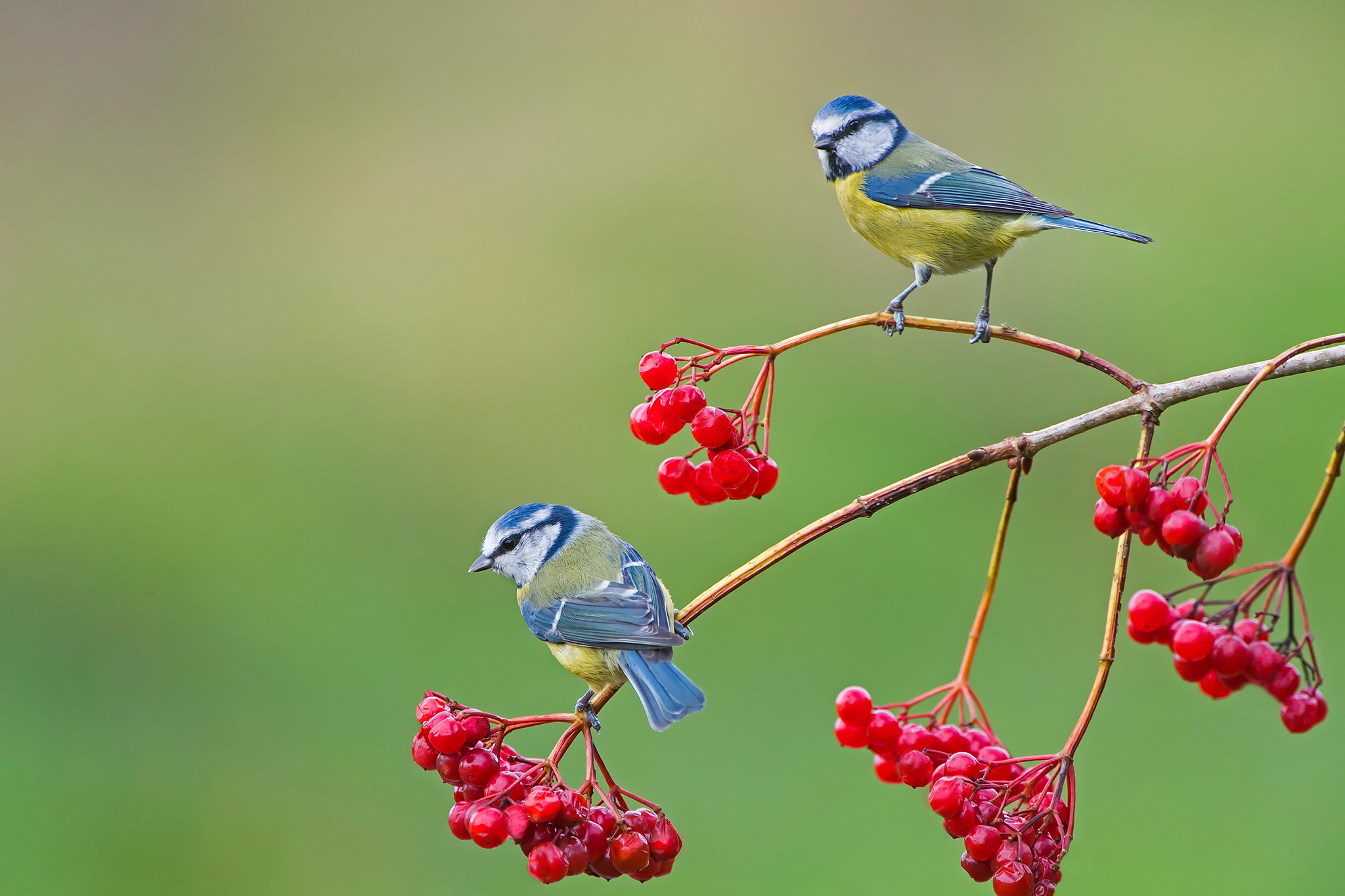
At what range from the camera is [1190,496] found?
1.38 meters

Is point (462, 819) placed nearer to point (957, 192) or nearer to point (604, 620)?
point (604, 620)

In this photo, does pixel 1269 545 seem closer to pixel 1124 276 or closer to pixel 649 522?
pixel 1124 276

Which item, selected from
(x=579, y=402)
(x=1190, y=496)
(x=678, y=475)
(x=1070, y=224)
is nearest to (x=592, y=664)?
(x=678, y=475)

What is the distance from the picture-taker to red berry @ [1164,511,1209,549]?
1.34m

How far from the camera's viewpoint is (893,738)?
70.6 inches

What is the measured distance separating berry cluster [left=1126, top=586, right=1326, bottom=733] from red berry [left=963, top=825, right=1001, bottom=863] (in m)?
0.31

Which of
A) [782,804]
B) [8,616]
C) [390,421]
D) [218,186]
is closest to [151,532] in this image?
[8,616]

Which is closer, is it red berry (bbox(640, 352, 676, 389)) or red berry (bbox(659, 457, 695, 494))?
red berry (bbox(640, 352, 676, 389))

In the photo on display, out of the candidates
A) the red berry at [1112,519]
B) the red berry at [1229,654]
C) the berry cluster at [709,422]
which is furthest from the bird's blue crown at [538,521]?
the red berry at [1229,654]

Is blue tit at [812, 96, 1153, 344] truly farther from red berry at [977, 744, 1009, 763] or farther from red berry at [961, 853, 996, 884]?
red berry at [961, 853, 996, 884]

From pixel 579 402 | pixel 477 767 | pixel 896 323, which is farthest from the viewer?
pixel 579 402

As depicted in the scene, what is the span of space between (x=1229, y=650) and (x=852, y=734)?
586 millimetres

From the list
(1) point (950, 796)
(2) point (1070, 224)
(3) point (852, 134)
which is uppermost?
(3) point (852, 134)

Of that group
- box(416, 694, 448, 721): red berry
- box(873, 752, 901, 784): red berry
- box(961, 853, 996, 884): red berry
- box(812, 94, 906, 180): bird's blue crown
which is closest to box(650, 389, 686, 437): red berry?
box(416, 694, 448, 721): red berry
